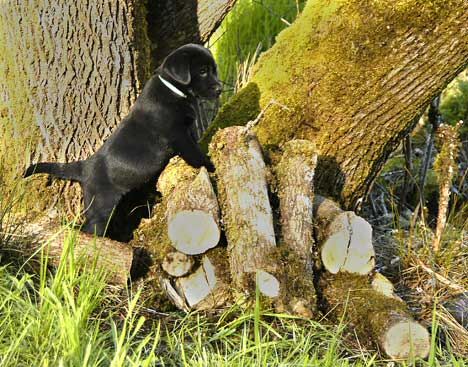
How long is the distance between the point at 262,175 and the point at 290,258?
0.40m

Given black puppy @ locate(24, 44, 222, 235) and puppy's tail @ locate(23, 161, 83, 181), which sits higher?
black puppy @ locate(24, 44, 222, 235)

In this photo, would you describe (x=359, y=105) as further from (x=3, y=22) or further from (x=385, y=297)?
(x=3, y=22)

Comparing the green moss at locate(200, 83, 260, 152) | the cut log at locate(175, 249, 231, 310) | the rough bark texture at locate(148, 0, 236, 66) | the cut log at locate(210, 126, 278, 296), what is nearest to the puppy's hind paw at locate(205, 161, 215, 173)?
the cut log at locate(210, 126, 278, 296)

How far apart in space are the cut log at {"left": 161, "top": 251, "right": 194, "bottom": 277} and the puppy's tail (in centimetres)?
88

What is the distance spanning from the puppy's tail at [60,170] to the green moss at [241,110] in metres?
0.73

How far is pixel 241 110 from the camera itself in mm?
4059

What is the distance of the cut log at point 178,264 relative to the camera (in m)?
3.23

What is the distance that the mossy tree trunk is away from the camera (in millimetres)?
3779

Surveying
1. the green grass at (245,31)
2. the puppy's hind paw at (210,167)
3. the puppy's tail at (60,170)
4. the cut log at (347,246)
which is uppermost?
the cut log at (347,246)

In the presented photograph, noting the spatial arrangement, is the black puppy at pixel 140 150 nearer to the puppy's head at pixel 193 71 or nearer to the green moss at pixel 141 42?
the puppy's head at pixel 193 71

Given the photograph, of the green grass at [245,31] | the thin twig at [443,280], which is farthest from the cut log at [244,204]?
the green grass at [245,31]

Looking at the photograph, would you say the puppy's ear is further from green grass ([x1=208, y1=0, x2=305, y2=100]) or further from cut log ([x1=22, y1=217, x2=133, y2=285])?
green grass ([x1=208, y1=0, x2=305, y2=100])

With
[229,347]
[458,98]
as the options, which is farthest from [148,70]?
[458,98]

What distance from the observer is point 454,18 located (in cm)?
356
